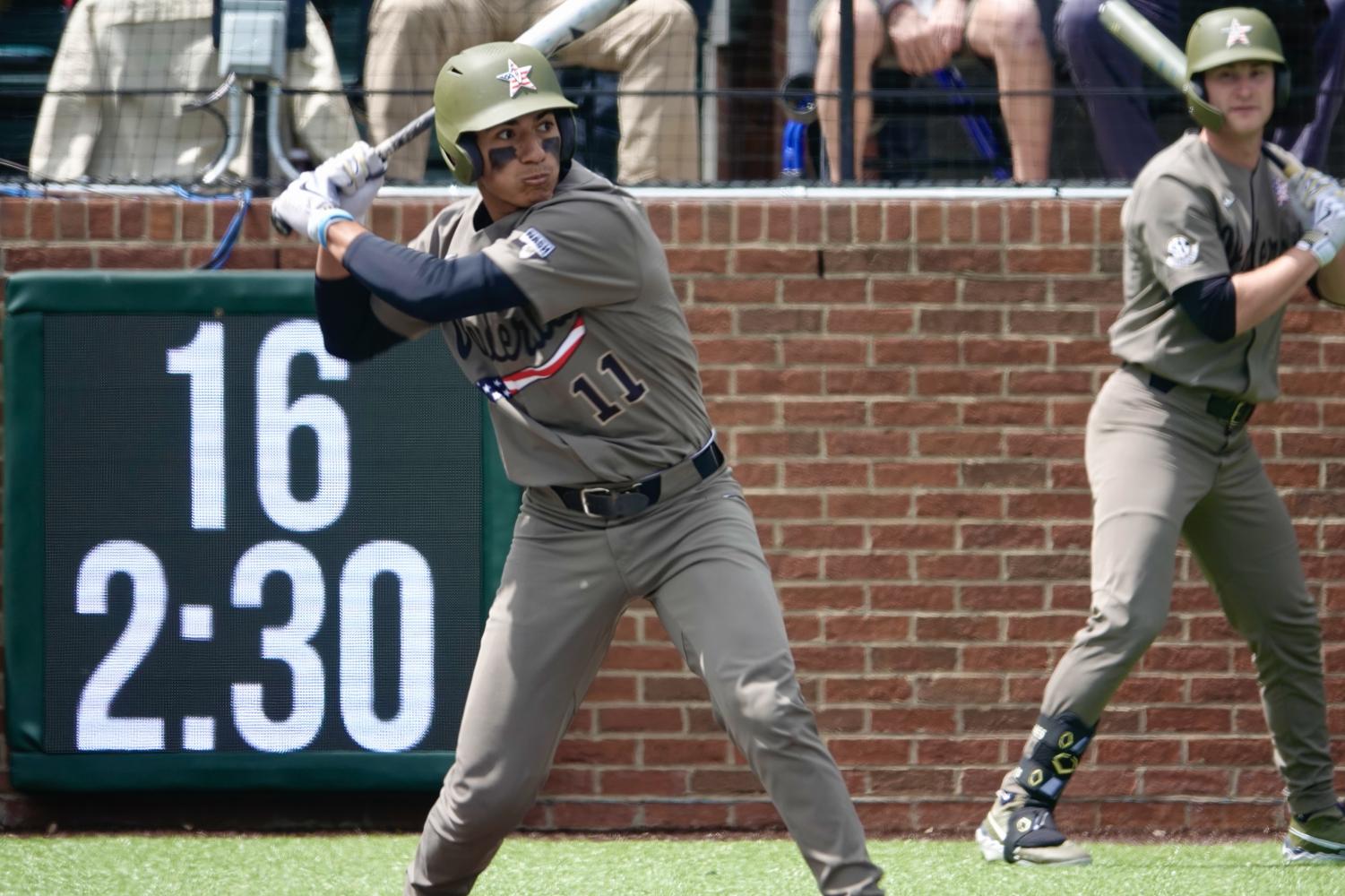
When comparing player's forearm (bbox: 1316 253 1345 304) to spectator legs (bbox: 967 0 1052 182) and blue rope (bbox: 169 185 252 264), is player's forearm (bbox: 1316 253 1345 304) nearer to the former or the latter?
spectator legs (bbox: 967 0 1052 182)

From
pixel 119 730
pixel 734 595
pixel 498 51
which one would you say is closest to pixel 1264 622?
pixel 734 595

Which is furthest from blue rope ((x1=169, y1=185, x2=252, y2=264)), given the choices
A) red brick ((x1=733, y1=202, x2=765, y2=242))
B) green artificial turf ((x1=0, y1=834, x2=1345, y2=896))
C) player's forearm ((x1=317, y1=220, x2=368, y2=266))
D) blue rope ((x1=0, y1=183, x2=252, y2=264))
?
player's forearm ((x1=317, y1=220, x2=368, y2=266))

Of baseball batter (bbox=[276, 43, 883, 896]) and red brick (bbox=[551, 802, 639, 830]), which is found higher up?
baseball batter (bbox=[276, 43, 883, 896])

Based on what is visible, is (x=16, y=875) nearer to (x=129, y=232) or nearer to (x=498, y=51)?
(x=129, y=232)

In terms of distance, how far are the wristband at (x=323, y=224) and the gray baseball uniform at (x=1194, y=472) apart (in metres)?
2.04

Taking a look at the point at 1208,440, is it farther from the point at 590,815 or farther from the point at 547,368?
the point at 590,815

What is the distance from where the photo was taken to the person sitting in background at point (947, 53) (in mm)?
6016

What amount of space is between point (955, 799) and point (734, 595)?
2.19m

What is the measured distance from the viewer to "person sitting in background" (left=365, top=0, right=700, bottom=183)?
19.7 ft

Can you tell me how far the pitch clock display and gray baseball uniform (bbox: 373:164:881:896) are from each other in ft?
5.27

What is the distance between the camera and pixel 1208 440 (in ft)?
15.8

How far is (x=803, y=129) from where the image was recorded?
20.1ft

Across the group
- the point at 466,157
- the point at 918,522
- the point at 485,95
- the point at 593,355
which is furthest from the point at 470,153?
the point at 918,522

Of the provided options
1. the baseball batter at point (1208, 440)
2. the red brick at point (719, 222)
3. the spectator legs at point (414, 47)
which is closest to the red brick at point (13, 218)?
the spectator legs at point (414, 47)
